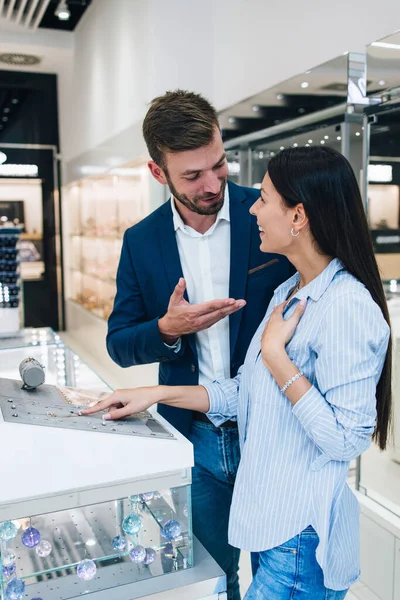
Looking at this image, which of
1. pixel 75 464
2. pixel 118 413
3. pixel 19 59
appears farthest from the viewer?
pixel 19 59

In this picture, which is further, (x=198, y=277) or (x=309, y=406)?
(x=198, y=277)

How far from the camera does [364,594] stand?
277 cm

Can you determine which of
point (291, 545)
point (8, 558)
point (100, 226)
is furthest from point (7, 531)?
point (100, 226)

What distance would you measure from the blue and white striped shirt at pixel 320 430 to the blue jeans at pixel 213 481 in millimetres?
275

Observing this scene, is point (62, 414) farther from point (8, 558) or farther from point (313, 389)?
point (313, 389)

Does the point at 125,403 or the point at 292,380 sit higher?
the point at 292,380

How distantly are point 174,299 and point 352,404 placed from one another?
1.79 ft

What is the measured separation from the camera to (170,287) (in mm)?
1789

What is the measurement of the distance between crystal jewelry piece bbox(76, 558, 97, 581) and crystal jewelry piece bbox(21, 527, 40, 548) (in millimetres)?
106

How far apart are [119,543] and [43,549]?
0.54ft

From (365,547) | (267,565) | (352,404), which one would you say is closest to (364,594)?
(365,547)

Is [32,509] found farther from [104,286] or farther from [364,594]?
[104,286]

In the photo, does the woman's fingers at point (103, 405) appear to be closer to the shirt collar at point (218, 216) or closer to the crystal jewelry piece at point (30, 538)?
the crystal jewelry piece at point (30, 538)

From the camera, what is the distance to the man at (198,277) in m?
1.67
